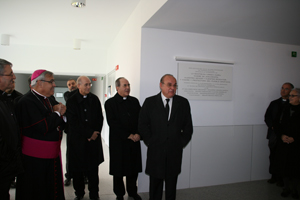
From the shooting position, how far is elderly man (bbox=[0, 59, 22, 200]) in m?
1.75

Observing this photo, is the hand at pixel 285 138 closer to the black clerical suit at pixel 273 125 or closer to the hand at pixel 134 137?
the black clerical suit at pixel 273 125

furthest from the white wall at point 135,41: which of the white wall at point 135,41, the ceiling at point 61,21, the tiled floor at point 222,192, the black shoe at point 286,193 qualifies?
the black shoe at point 286,193

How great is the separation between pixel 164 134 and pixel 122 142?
0.77 m

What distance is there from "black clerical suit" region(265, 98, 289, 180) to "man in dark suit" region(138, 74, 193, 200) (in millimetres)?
2052

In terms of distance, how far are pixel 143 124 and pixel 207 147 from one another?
175cm

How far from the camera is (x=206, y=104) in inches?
157

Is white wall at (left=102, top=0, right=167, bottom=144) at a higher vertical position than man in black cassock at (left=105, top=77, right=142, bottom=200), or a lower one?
higher

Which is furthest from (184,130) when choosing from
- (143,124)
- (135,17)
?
(135,17)

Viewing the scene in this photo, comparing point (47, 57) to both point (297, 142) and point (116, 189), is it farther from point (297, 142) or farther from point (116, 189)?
point (297, 142)

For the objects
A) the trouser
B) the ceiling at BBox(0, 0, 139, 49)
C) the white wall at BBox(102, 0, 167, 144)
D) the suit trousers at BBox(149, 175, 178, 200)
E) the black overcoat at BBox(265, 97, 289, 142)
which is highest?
the ceiling at BBox(0, 0, 139, 49)

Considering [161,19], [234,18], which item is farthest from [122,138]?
[234,18]

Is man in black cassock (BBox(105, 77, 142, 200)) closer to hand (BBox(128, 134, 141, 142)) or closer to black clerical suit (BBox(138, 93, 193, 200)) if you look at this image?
hand (BBox(128, 134, 141, 142))

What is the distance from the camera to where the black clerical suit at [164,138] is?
8.37 ft

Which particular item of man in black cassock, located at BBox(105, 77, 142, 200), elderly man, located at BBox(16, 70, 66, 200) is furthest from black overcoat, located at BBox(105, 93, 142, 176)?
elderly man, located at BBox(16, 70, 66, 200)
